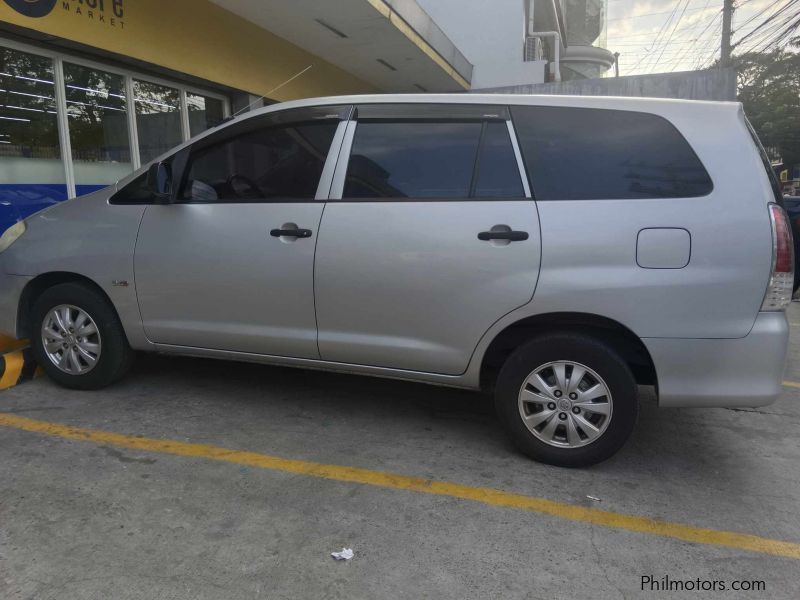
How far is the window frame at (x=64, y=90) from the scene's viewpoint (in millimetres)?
6047

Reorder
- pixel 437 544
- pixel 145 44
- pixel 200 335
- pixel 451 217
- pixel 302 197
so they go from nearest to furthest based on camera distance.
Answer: pixel 437 544 < pixel 451 217 < pixel 302 197 < pixel 200 335 < pixel 145 44

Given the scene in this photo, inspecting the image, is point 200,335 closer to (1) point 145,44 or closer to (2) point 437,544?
(2) point 437,544

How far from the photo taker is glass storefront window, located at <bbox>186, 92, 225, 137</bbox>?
325 inches

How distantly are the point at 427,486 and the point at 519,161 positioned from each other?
5.83 feet

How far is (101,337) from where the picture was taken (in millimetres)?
4059

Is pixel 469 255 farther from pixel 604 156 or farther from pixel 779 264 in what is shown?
pixel 779 264

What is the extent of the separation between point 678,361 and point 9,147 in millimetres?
6147

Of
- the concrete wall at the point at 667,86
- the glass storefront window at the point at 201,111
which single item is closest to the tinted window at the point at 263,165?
the glass storefront window at the point at 201,111

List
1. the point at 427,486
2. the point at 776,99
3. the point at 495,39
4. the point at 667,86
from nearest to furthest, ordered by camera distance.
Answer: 1. the point at 427,486
2. the point at 667,86
3. the point at 495,39
4. the point at 776,99

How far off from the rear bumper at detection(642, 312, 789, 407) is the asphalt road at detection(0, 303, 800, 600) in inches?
20.6

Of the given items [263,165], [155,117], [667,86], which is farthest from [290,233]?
[667,86]

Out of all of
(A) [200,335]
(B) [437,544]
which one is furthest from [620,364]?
(A) [200,335]

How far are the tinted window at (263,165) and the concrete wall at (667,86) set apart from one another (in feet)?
28.8

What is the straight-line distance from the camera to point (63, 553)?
2.48 m
